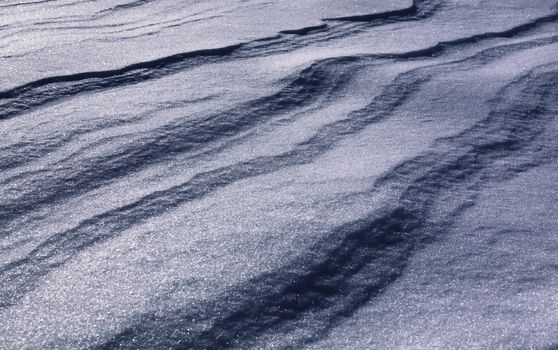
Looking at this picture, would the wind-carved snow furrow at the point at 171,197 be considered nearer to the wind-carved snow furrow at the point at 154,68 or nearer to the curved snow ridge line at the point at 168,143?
the curved snow ridge line at the point at 168,143

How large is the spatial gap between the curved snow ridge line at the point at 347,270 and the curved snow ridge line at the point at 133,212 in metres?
0.16

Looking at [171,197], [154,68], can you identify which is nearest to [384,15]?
[154,68]

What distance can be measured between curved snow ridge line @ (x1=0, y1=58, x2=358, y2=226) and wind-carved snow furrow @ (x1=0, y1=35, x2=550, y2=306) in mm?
18

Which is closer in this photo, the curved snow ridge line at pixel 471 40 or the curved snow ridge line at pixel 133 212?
the curved snow ridge line at pixel 133 212

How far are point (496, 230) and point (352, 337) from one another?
1.12ft

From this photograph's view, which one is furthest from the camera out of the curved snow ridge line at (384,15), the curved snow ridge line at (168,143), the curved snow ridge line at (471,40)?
the curved snow ridge line at (384,15)

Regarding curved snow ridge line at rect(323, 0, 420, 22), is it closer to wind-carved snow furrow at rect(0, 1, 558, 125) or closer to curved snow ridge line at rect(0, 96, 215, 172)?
wind-carved snow furrow at rect(0, 1, 558, 125)

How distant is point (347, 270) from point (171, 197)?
0.99 ft

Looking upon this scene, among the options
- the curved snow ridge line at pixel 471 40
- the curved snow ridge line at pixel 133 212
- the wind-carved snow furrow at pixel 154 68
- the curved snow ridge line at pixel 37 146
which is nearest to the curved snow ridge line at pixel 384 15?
the wind-carved snow furrow at pixel 154 68

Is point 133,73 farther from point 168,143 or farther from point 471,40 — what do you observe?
point 471,40

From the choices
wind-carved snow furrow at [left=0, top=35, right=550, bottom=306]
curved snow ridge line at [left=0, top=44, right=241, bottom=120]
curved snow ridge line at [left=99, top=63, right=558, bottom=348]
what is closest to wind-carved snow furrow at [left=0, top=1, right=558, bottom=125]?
curved snow ridge line at [left=0, top=44, right=241, bottom=120]

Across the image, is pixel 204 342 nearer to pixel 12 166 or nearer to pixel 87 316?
pixel 87 316

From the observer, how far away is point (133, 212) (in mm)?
993

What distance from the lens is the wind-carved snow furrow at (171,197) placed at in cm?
87
